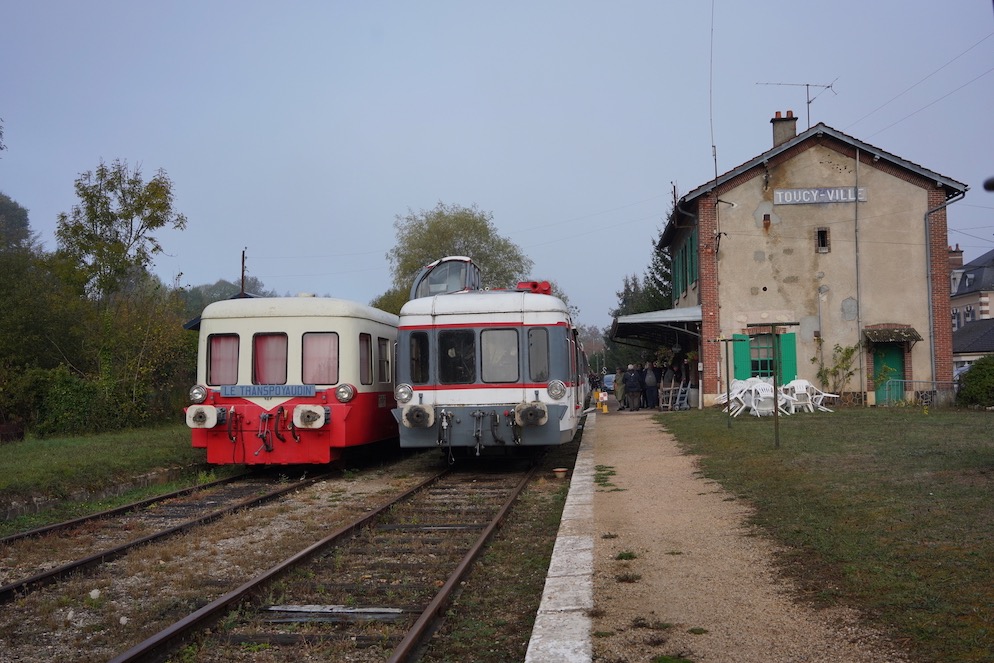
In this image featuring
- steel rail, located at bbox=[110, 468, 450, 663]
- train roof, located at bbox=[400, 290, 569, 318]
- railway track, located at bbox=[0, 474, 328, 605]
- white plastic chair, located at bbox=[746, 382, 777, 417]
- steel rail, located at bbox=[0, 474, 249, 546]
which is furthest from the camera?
white plastic chair, located at bbox=[746, 382, 777, 417]

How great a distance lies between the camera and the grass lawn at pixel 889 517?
4.59 m

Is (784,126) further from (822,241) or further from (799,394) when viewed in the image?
(799,394)

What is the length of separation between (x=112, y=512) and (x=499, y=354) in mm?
5388

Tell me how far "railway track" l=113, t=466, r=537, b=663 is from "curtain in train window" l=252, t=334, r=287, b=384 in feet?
13.6

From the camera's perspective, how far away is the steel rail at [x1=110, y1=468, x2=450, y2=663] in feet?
15.0

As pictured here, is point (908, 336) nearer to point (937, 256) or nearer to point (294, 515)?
point (937, 256)

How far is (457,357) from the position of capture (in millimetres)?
12500

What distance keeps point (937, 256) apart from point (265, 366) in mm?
19307

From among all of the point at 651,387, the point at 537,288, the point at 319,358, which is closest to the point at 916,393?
the point at 651,387

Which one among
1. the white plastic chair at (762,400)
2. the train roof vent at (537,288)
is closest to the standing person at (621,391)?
the white plastic chair at (762,400)

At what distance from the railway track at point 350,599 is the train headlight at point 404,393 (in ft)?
10.8

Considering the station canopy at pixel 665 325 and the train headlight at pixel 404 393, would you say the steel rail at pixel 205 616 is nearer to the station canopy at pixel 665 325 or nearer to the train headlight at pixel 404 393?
the train headlight at pixel 404 393

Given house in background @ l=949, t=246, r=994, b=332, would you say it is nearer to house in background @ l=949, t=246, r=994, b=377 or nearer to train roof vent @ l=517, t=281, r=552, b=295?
house in background @ l=949, t=246, r=994, b=377

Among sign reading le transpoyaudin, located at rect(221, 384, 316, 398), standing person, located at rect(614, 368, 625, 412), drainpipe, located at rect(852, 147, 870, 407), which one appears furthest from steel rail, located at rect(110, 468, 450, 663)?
standing person, located at rect(614, 368, 625, 412)
